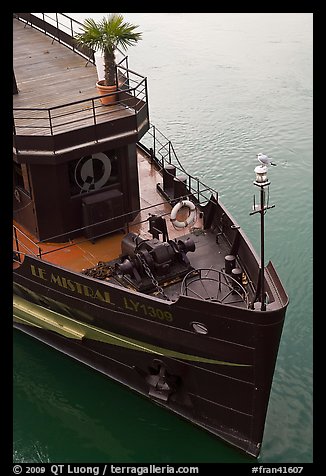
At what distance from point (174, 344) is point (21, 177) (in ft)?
18.1

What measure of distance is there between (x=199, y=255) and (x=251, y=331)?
3.07 meters

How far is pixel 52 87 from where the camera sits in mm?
15898

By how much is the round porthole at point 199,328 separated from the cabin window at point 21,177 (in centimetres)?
518

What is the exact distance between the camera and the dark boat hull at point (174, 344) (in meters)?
11.3

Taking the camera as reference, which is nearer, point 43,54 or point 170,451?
point 170,451

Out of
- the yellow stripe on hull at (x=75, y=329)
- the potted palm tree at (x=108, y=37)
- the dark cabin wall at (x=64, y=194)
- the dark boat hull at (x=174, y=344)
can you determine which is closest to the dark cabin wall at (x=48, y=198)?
the dark cabin wall at (x=64, y=194)

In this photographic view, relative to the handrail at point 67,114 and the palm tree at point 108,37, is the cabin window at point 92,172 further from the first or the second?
the palm tree at point 108,37

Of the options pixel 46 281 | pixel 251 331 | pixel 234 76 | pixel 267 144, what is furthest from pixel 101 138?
pixel 234 76

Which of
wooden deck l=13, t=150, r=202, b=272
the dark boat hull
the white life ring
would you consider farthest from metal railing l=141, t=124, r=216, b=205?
the dark boat hull

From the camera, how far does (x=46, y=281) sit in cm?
1355

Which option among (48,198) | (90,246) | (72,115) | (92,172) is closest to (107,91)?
(72,115)

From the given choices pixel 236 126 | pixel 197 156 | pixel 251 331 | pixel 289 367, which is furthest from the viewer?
pixel 236 126

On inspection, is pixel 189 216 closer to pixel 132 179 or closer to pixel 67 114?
pixel 132 179

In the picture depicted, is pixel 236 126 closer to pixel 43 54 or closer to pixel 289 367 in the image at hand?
pixel 43 54
